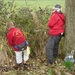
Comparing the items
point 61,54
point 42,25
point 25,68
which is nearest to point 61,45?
point 61,54

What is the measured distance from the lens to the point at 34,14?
9703 mm

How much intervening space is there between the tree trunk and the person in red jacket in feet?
0.52

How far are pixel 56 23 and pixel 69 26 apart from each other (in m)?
0.43

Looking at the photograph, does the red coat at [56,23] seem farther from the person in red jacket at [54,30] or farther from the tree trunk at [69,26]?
the tree trunk at [69,26]

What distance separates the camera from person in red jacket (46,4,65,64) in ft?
26.4

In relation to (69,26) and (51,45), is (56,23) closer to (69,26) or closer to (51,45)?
(69,26)

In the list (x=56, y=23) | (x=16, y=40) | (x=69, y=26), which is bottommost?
(x=16, y=40)

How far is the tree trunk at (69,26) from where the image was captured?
8086mm

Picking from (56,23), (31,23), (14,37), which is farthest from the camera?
(31,23)

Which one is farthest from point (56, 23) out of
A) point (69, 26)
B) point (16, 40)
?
point (16, 40)

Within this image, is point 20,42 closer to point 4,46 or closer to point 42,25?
point 4,46

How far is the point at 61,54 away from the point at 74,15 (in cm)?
144

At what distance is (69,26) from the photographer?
8.21 meters

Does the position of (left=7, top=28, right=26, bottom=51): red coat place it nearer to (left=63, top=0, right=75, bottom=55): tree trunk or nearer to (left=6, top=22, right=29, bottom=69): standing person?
(left=6, top=22, right=29, bottom=69): standing person
